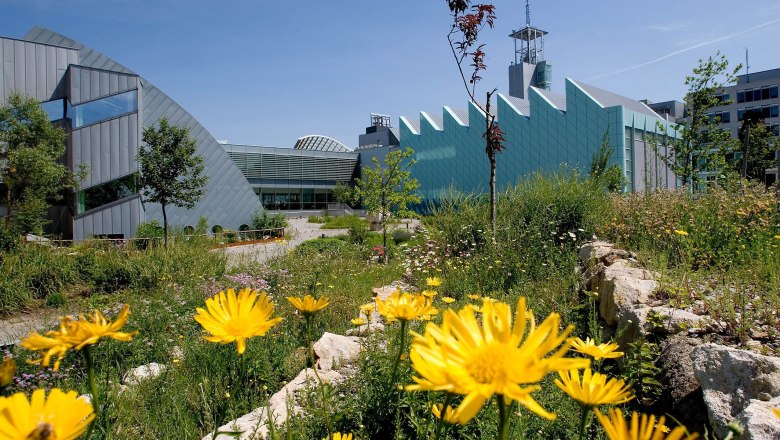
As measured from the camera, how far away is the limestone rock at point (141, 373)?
365 cm

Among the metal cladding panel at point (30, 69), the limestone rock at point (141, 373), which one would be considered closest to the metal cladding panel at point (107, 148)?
the metal cladding panel at point (30, 69)

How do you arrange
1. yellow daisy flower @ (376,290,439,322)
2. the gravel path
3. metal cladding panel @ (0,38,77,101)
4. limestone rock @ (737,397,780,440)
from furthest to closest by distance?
metal cladding panel @ (0,38,77,101), the gravel path, limestone rock @ (737,397,780,440), yellow daisy flower @ (376,290,439,322)

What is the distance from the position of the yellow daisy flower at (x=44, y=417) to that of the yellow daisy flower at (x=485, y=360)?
40 centimetres

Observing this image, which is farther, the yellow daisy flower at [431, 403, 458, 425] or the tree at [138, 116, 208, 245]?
the tree at [138, 116, 208, 245]

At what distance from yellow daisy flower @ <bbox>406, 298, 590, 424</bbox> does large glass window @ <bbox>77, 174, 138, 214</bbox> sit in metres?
23.1

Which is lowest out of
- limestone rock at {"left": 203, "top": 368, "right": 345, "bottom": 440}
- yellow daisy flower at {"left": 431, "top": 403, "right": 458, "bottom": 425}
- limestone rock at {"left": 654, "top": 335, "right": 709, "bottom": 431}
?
limestone rock at {"left": 203, "top": 368, "right": 345, "bottom": 440}

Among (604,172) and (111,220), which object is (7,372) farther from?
(111,220)

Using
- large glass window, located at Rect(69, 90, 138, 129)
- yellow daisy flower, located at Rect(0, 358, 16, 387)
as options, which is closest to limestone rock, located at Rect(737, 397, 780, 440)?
yellow daisy flower, located at Rect(0, 358, 16, 387)

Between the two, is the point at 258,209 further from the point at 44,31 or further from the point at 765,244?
the point at 765,244

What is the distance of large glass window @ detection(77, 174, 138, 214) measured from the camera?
65.2 feet

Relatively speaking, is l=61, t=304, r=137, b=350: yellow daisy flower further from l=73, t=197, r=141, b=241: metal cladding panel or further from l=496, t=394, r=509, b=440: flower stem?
l=73, t=197, r=141, b=241: metal cladding panel

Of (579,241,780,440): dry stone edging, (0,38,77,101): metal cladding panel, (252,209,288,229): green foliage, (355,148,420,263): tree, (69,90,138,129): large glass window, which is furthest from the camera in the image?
(252,209,288,229): green foliage

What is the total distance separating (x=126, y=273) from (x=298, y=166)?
32.3m

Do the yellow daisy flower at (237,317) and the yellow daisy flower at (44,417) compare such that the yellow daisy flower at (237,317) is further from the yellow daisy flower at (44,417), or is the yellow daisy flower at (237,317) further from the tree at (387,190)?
the tree at (387,190)
